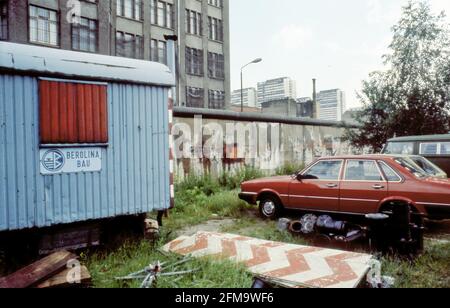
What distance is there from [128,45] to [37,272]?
98.5 ft

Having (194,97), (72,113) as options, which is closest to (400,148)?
(72,113)

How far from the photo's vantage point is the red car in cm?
643

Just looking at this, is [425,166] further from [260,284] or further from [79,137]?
[79,137]

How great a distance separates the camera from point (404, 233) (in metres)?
5.25

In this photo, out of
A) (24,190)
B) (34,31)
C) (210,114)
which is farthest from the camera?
(34,31)

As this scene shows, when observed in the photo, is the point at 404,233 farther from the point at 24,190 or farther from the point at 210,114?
the point at 210,114

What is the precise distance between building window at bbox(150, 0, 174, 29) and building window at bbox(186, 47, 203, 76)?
3.12 metres

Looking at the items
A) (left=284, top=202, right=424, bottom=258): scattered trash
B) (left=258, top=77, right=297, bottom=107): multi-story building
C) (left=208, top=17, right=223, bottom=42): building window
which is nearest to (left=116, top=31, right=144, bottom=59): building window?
(left=208, top=17, right=223, bottom=42): building window

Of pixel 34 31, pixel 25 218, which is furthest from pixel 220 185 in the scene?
pixel 34 31

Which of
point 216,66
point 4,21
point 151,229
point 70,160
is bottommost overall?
point 151,229

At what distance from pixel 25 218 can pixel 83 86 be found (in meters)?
1.92

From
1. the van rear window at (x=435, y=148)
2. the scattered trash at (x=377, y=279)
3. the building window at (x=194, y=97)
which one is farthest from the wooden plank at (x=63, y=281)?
the building window at (x=194, y=97)

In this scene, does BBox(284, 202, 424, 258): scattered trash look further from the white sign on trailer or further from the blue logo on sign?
Answer: the blue logo on sign

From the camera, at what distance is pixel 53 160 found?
497cm
